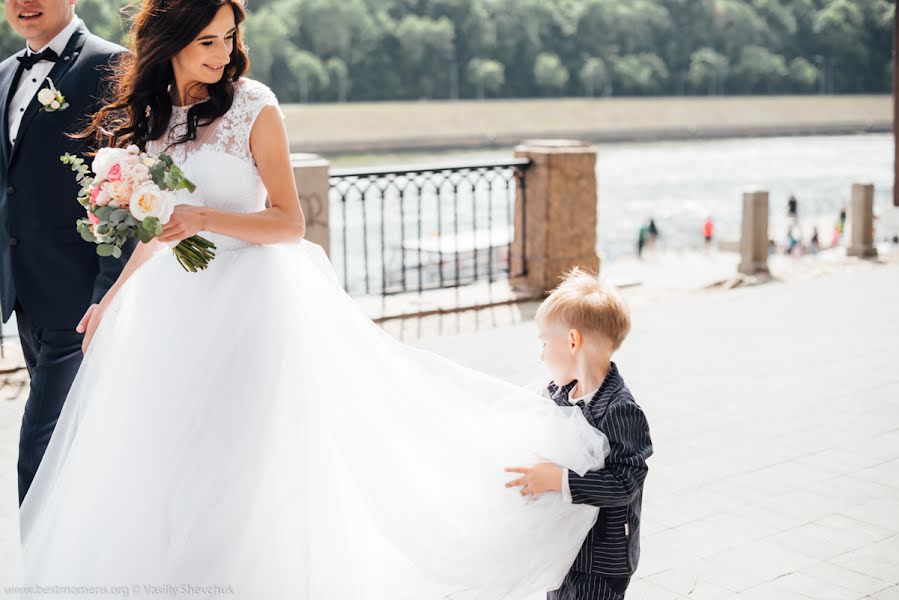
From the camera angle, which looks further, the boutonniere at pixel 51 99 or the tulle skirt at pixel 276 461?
the boutonniere at pixel 51 99

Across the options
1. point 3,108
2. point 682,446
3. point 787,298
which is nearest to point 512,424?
point 3,108

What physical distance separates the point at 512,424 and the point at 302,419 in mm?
514

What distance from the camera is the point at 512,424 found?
2693 mm

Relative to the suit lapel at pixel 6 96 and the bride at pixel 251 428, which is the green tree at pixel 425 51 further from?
the bride at pixel 251 428

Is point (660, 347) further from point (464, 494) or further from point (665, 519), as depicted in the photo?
point (464, 494)

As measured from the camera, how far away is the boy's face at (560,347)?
8.40 feet

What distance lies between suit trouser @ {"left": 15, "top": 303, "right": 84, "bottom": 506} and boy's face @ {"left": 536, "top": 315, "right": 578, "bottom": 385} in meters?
1.54

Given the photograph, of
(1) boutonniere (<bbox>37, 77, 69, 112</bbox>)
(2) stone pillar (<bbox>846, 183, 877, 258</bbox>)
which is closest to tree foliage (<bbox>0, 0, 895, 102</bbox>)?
(2) stone pillar (<bbox>846, 183, 877, 258</bbox>)

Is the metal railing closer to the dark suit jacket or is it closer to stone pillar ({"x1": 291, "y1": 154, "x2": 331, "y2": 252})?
stone pillar ({"x1": 291, "y1": 154, "x2": 331, "y2": 252})

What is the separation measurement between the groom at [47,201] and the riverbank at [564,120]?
6080 centimetres

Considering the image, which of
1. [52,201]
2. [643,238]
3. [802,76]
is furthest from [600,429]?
[802,76]

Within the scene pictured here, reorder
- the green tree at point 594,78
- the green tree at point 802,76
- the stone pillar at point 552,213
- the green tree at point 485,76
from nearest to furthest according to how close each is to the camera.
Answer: the stone pillar at point 552,213 → the green tree at point 485,76 → the green tree at point 594,78 → the green tree at point 802,76

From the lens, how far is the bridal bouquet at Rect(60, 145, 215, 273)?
104 inches

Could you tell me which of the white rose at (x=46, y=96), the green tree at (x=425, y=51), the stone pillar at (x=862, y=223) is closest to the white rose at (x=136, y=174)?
the white rose at (x=46, y=96)
